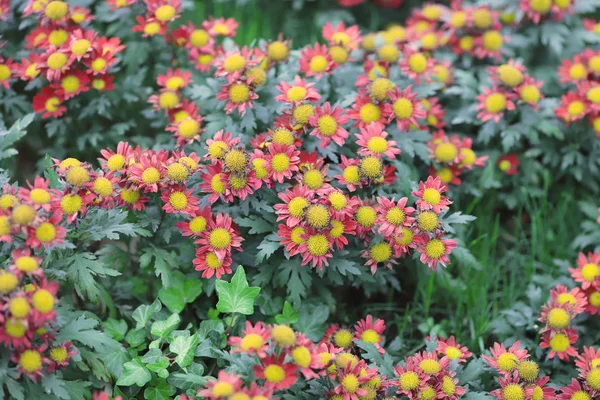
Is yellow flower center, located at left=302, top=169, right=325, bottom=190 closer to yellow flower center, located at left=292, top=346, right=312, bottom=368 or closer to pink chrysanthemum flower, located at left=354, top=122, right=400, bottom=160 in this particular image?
pink chrysanthemum flower, located at left=354, top=122, right=400, bottom=160

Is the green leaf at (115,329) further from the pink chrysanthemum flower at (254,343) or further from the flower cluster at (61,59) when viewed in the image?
the flower cluster at (61,59)

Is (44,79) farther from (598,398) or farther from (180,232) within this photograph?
(598,398)

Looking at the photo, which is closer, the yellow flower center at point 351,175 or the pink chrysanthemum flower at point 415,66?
the yellow flower center at point 351,175

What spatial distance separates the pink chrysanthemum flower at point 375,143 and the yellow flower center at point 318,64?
0.47 m

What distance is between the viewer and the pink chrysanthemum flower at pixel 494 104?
136 inches

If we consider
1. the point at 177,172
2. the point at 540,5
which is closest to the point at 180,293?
the point at 177,172

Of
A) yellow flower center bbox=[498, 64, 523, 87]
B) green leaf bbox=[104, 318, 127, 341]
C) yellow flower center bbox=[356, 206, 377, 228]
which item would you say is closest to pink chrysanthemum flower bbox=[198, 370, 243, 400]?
green leaf bbox=[104, 318, 127, 341]

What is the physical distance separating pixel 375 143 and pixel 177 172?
81 centimetres

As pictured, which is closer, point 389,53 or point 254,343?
point 254,343

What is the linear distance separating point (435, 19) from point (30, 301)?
109 inches

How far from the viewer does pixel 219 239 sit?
2.69m

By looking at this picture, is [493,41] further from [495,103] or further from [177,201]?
[177,201]

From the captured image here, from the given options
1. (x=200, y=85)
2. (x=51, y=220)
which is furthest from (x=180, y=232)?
(x=200, y=85)

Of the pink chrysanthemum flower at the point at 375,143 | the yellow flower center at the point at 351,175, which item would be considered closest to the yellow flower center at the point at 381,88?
the pink chrysanthemum flower at the point at 375,143
